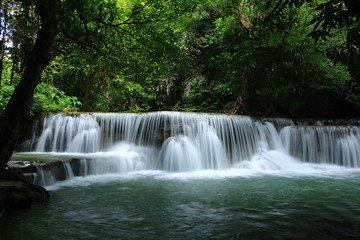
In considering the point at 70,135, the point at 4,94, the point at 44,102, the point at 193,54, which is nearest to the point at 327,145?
the point at 193,54

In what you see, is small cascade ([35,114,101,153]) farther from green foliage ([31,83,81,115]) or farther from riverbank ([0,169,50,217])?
riverbank ([0,169,50,217])

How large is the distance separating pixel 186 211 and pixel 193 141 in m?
6.12

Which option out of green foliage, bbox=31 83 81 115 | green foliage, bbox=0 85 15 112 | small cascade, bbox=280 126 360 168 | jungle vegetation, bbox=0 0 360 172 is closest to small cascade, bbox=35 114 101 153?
green foliage, bbox=31 83 81 115

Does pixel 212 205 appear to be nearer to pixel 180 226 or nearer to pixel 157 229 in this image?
pixel 180 226

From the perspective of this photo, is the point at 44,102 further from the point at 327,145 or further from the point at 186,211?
the point at 327,145

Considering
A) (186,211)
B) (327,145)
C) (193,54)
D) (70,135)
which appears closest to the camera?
(186,211)

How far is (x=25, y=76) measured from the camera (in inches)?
173

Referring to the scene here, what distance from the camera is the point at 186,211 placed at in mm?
4293

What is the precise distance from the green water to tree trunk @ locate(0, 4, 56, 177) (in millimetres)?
1240

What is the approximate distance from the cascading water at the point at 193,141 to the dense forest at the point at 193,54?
150 centimetres

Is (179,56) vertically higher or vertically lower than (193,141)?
higher

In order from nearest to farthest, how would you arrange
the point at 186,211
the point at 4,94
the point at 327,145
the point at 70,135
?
the point at 186,211
the point at 4,94
the point at 70,135
the point at 327,145

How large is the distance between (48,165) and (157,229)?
427 centimetres

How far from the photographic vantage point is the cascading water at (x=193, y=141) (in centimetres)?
1005
